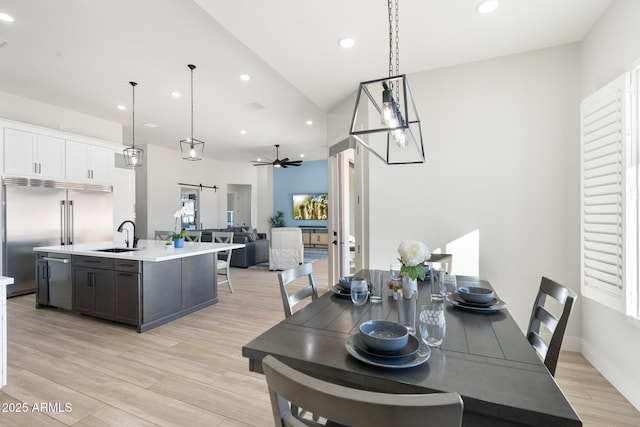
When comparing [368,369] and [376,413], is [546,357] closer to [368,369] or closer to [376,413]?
[368,369]

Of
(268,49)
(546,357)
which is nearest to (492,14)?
(268,49)

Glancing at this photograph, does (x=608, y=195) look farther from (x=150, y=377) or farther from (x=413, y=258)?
(x=150, y=377)

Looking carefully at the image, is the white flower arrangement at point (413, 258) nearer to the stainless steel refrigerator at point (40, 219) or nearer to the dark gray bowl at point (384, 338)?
the dark gray bowl at point (384, 338)

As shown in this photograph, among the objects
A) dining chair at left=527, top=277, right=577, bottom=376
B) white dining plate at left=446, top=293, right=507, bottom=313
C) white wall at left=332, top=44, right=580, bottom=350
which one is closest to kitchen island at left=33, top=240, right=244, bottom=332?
white wall at left=332, top=44, right=580, bottom=350

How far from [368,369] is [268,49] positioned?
2859 millimetres

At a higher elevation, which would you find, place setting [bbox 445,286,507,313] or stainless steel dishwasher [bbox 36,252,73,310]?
place setting [bbox 445,286,507,313]

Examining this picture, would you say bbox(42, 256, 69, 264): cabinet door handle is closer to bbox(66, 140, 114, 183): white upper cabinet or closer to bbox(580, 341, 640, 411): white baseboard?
bbox(66, 140, 114, 183): white upper cabinet

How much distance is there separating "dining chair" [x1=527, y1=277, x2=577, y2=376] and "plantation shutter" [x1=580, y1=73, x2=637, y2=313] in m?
0.87

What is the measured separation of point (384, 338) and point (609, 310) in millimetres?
2469

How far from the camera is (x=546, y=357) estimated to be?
58.2 inches

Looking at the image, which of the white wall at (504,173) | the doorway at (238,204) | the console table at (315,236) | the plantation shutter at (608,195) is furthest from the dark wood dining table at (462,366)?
the doorway at (238,204)

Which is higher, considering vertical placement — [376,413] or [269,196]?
[269,196]

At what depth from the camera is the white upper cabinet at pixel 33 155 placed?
14.8 ft

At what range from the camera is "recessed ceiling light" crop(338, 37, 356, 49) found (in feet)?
8.90
